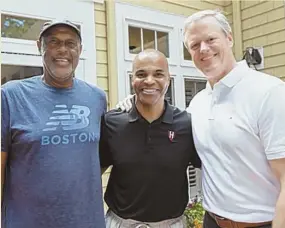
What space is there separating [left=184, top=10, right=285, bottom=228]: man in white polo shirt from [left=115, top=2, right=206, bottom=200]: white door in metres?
1.74

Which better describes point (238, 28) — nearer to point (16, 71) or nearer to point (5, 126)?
point (16, 71)

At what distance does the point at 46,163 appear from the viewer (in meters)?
1.33

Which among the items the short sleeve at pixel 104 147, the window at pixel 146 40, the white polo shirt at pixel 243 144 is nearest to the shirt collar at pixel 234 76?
the white polo shirt at pixel 243 144

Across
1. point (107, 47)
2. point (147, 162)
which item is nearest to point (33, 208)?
point (147, 162)

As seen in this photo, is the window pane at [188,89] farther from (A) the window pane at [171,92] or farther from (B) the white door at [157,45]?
(A) the window pane at [171,92]

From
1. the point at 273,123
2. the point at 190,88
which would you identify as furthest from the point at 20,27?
the point at 273,123

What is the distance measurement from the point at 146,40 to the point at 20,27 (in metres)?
1.25

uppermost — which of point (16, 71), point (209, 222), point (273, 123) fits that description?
point (16, 71)

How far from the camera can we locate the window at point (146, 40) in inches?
136

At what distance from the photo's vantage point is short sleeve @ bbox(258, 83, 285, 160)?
1.21 meters

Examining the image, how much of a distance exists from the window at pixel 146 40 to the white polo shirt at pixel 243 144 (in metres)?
2.05

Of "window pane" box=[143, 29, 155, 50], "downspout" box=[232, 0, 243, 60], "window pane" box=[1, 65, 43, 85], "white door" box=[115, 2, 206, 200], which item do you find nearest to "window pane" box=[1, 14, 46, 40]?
"window pane" box=[1, 65, 43, 85]

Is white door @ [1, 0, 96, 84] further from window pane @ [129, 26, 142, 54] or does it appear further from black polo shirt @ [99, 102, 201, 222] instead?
black polo shirt @ [99, 102, 201, 222]

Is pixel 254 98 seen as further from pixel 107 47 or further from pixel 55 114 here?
pixel 107 47
